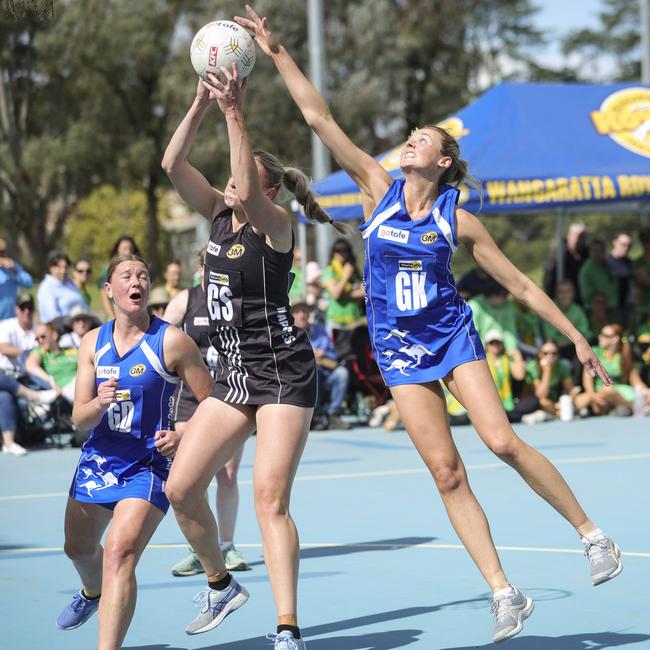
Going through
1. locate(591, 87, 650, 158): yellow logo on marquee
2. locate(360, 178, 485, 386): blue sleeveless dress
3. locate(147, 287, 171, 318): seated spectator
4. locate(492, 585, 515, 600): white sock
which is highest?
locate(591, 87, 650, 158): yellow logo on marquee

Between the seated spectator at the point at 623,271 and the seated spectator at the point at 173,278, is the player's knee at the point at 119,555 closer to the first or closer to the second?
the seated spectator at the point at 173,278

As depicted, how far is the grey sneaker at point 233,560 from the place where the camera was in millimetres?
6777

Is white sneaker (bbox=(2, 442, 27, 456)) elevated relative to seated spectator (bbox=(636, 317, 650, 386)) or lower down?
lower down

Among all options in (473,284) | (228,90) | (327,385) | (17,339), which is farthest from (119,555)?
(473,284)

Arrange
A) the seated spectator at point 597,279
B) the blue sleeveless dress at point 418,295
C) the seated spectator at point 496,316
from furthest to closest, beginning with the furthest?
the seated spectator at point 597,279 < the seated spectator at point 496,316 < the blue sleeveless dress at point 418,295

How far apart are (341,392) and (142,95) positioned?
91.9ft

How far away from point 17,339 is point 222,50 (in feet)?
27.3

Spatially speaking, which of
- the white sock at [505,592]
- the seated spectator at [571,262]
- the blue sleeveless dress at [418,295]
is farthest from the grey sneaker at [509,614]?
the seated spectator at [571,262]

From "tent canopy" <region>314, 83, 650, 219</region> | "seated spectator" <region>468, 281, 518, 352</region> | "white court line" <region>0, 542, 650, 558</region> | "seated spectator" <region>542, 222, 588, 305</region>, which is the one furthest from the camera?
"seated spectator" <region>542, 222, 588, 305</region>

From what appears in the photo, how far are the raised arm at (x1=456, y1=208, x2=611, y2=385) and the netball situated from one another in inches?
44.4

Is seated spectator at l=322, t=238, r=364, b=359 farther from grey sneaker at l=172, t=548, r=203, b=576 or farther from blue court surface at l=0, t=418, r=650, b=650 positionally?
grey sneaker at l=172, t=548, r=203, b=576

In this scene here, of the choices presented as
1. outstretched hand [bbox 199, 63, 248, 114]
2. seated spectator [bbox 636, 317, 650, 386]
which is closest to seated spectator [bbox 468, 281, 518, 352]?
seated spectator [bbox 636, 317, 650, 386]

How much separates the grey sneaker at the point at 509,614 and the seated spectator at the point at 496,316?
30.5 ft

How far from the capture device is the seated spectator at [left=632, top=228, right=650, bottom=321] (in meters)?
16.2
